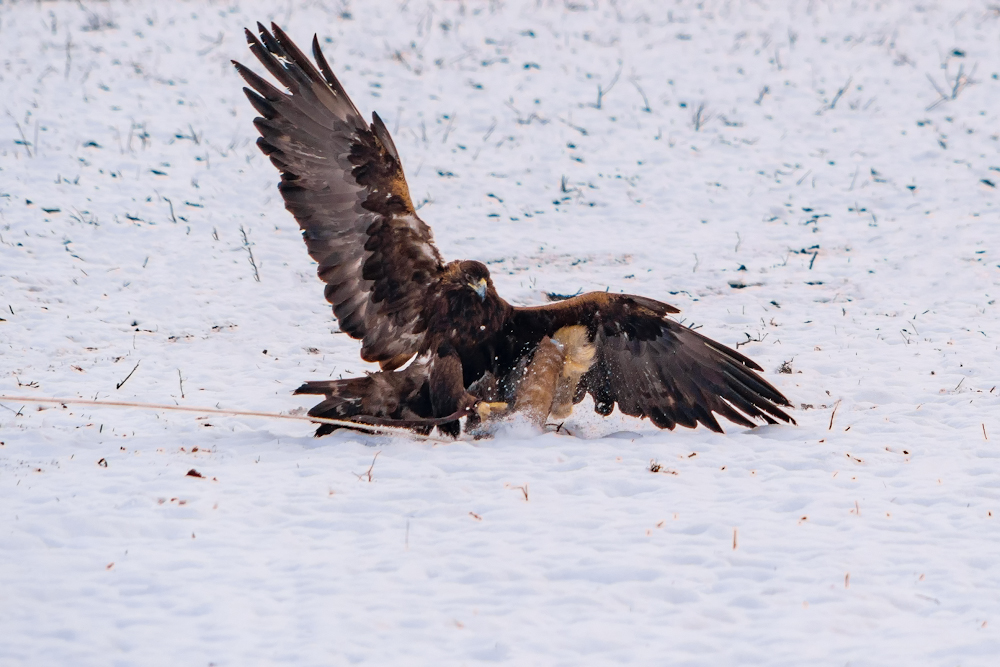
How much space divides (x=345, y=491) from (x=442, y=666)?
1389 mm

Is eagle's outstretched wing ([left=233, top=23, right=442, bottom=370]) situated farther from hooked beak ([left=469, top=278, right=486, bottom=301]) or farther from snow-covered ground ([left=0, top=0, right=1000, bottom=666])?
snow-covered ground ([left=0, top=0, right=1000, bottom=666])

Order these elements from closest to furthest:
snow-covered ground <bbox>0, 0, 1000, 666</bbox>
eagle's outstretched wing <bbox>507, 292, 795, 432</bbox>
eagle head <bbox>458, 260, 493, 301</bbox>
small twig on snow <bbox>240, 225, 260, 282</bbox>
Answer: snow-covered ground <bbox>0, 0, 1000, 666</bbox>, eagle head <bbox>458, 260, 493, 301</bbox>, eagle's outstretched wing <bbox>507, 292, 795, 432</bbox>, small twig on snow <bbox>240, 225, 260, 282</bbox>

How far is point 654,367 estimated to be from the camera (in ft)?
17.0

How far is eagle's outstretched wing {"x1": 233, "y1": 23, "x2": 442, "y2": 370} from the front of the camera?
461 cm

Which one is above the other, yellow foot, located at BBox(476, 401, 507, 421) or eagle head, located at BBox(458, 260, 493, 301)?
eagle head, located at BBox(458, 260, 493, 301)

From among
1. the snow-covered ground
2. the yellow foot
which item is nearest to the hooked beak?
the yellow foot

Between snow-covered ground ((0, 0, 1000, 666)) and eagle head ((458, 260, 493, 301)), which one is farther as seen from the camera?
eagle head ((458, 260, 493, 301))

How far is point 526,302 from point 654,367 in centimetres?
240

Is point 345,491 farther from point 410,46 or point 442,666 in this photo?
point 410,46

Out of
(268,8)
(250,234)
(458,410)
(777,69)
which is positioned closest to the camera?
(458,410)

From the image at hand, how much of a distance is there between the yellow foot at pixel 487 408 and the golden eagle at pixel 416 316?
2 centimetres

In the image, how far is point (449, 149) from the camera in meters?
10.7

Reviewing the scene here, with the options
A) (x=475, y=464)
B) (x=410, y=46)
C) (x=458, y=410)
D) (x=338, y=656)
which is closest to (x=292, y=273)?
(x=458, y=410)

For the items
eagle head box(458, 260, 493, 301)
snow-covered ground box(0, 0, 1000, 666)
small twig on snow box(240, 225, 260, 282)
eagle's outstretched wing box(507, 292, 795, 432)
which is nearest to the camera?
snow-covered ground box(0, 0, 1000, 666)
